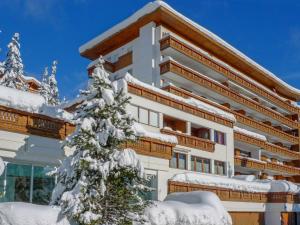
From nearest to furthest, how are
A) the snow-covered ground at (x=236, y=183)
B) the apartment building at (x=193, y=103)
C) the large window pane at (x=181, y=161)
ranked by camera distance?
the snow-covered ground at (x=236, y=183), the apartment building at (x=193, y=103), the large window pane at (x=181, y=161)

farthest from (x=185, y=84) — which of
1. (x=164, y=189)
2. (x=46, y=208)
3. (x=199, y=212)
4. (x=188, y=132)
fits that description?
(x=46, y=208)

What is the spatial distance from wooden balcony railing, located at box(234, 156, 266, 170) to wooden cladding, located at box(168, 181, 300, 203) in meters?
5.32

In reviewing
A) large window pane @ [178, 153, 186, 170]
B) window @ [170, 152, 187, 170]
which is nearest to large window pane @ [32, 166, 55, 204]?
window @ [170, 152, 187, 170]

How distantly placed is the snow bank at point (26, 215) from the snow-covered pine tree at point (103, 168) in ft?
2.57

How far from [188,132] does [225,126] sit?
16.8ft

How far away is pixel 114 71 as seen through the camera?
137 ft

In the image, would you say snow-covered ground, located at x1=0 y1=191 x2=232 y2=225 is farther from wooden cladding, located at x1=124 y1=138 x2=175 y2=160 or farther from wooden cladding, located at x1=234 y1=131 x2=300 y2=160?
wooden cladding, located at x1=234 y1=131 x2=300 y2=160

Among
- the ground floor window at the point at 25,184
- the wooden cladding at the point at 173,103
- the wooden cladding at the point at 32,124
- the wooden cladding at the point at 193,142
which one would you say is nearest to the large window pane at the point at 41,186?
the ground floor window at the point at 25,184

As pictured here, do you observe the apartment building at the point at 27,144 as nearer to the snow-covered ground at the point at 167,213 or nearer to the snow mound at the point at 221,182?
the snow-covered ground at the point at 167,213

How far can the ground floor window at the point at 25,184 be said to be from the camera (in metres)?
15.7

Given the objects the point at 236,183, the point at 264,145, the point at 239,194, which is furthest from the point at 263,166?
the point at 236,183

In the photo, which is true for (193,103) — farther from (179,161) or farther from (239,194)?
(239,194)

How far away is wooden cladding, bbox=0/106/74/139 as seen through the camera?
52.2 ft

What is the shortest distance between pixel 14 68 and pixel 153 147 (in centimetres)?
3615
